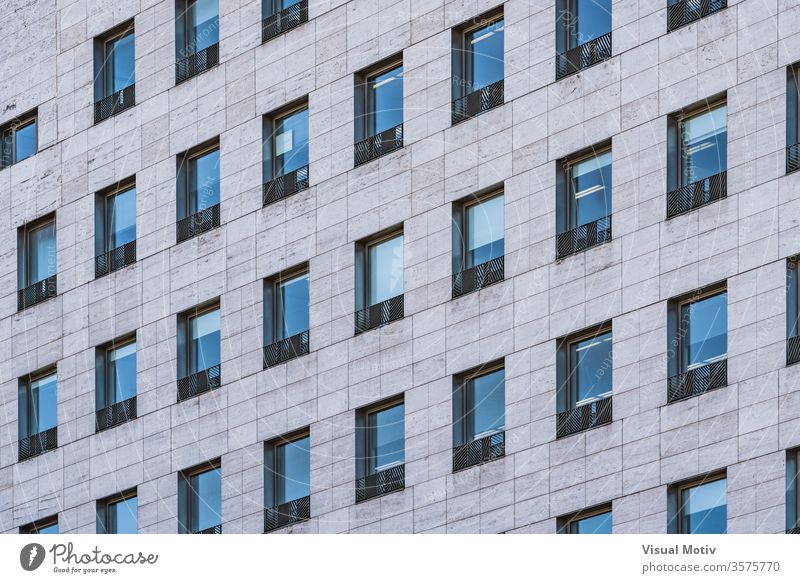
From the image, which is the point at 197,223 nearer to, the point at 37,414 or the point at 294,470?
the point at 294,470

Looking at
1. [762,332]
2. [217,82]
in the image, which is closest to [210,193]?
[217,82]

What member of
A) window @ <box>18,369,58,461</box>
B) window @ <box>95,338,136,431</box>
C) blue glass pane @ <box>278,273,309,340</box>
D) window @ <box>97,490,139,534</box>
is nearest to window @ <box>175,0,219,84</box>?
blue glass pane @ <box>278,273,309,340</box>

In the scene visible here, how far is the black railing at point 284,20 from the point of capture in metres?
62.8

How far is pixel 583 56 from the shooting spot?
56281mm

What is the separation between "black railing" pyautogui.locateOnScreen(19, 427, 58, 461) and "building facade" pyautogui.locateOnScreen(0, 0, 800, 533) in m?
0.17

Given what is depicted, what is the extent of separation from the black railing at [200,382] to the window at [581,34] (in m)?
11.6

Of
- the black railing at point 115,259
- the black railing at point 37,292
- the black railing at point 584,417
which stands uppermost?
the black railing at point 37,292

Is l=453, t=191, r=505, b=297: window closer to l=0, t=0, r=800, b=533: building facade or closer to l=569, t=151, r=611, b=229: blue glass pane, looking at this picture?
l=0, t=0, r=800, b=533: building facade

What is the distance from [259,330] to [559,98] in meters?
9.90

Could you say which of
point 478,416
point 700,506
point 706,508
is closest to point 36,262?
point 478,416

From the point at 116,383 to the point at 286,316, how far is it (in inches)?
250

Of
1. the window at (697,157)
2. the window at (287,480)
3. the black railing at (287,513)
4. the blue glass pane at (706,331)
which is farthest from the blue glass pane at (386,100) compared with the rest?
the blue glass pane at (706,331)

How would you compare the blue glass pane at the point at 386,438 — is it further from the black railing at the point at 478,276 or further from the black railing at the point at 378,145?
the black railing at the point at 378,145

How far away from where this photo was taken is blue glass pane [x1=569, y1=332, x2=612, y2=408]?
54781mm
